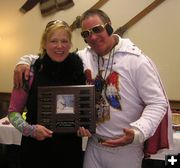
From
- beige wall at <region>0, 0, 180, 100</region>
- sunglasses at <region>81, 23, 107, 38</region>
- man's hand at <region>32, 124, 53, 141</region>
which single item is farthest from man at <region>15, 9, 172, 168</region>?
beige wall at <region>0, 0, 180, 100</region>

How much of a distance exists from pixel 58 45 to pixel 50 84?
17 centimetres

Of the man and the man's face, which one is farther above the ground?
the man's face

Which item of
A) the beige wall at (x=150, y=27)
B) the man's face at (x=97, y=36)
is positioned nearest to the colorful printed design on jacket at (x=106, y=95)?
the man's face at (x=97, y=36)

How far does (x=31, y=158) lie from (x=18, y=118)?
0.20 m

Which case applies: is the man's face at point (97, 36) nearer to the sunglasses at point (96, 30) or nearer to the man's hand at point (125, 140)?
the sunglasses at point (96, 30)

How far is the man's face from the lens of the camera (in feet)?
4.35

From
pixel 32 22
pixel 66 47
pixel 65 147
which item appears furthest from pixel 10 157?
pixel 66 47

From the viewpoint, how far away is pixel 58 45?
1.32m

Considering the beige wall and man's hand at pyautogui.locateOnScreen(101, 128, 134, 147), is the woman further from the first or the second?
the beige wall

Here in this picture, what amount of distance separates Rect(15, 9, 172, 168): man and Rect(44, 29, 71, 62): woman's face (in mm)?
83

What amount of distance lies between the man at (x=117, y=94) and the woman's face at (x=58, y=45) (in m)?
0.08

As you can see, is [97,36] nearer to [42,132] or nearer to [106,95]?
[106,95]

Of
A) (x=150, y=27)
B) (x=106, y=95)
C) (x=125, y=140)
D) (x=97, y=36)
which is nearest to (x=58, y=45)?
(x=97, y=36)

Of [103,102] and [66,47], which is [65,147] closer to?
[103,102]
